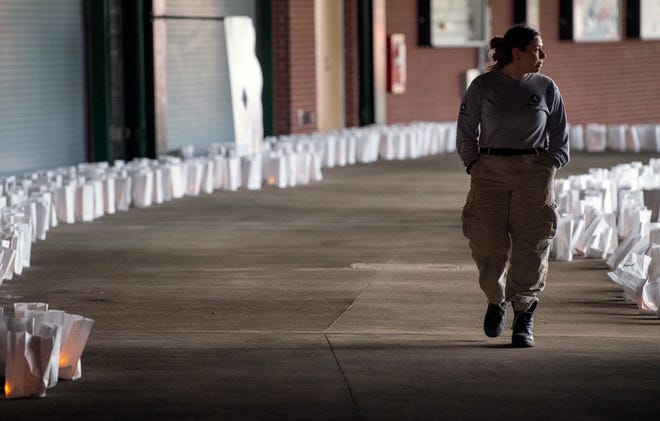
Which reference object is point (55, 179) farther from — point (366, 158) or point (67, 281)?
point (366, 158)

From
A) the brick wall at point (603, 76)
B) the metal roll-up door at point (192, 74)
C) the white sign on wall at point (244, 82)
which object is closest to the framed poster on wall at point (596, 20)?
the brick wall at point (603, 76)

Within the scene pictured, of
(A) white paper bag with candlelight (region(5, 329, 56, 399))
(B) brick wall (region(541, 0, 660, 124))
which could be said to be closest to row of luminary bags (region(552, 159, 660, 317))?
(A) white paper bag with candlelight (region(5, 329, 56, 399))

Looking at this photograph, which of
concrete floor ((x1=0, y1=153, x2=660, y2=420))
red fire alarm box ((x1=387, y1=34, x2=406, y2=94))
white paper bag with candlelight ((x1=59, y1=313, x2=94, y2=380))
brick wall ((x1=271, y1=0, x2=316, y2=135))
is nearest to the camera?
concrete floor ((x1=0, y1=153, x2=660, y2=420))

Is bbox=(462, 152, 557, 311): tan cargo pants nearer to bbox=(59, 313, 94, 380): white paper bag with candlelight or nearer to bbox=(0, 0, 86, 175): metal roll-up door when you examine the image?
bbox=(59, 313, 94, 380): white paper bag with candlelight

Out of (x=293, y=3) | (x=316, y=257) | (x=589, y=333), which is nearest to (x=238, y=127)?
(x=293, y=3)

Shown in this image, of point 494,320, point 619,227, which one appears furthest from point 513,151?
point 619,227

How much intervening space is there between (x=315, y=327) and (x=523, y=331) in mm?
1314

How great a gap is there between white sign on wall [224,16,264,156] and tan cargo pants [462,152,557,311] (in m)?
11.5

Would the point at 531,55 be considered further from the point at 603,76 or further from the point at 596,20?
the point at 603,76

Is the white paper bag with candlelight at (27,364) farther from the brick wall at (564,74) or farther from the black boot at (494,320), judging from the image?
the brick wall at (564,74)

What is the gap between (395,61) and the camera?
Result: 1102 inches

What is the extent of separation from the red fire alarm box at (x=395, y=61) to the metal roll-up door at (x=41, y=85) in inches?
359

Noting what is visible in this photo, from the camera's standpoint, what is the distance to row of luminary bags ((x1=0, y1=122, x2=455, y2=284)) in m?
13.0

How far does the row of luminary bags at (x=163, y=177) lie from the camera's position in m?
13.0
